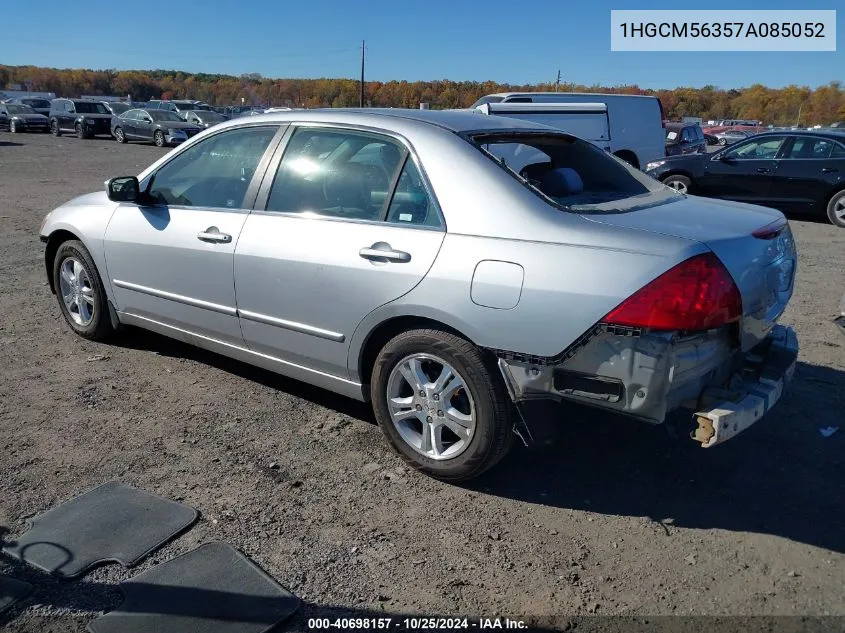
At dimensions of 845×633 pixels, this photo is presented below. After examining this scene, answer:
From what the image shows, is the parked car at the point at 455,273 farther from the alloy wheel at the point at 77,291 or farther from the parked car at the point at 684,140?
the parked car at the point at 684,140

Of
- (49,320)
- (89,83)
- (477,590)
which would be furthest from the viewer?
(89,83)

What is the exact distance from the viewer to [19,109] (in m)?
35.0

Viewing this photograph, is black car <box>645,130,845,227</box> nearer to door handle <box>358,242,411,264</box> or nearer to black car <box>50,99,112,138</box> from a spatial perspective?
door handle <box>358,242,411,264</box>

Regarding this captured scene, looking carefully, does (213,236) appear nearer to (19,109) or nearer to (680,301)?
(680,301)

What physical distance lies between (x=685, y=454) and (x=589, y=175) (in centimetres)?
163

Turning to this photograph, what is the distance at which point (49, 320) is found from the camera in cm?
578

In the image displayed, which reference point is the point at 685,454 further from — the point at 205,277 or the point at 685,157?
the point at 685,157

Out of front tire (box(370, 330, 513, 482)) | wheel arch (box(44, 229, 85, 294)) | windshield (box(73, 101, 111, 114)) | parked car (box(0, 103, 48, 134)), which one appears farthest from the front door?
parked car (box(0, 103, 48, 134))

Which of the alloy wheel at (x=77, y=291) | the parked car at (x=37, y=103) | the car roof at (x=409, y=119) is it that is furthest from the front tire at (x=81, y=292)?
the parked car at (x=37, y=103)

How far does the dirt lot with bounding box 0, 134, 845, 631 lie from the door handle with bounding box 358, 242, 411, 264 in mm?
1048

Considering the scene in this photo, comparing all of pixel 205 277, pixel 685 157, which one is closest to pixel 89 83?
pixel 685 157

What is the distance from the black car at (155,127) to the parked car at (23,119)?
7317 millimetres

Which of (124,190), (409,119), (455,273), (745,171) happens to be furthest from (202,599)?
(745,171)

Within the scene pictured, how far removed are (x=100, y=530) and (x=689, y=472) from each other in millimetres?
2756
